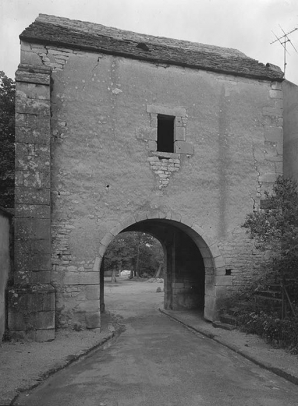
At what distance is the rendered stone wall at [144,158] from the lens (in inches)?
317

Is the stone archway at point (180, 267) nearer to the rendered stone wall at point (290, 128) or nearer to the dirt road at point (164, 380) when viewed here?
the rendered stone wall at point (290, 128)

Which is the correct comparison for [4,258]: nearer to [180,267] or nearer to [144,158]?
[144,158]

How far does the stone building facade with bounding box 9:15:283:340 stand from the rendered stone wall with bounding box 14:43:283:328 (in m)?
0.02

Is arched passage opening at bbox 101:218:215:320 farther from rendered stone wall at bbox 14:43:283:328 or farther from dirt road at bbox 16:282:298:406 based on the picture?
dirt road at bbox 16:282:298:406

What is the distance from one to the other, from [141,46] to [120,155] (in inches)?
115

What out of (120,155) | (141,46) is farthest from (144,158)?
(141,46)

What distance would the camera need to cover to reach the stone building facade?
7586 millimetres

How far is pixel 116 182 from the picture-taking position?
27.7 feet

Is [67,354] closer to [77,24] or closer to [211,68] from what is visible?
[211,68]

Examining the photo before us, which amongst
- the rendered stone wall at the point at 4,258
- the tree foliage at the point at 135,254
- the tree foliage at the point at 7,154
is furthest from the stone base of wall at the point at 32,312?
the tree foliage at the point at 135,254

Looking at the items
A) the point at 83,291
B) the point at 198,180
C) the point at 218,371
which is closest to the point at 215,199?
the point at 198,180

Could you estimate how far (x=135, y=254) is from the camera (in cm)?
3055

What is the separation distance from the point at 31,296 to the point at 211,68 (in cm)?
694

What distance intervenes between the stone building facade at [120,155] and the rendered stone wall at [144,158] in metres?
0.02
